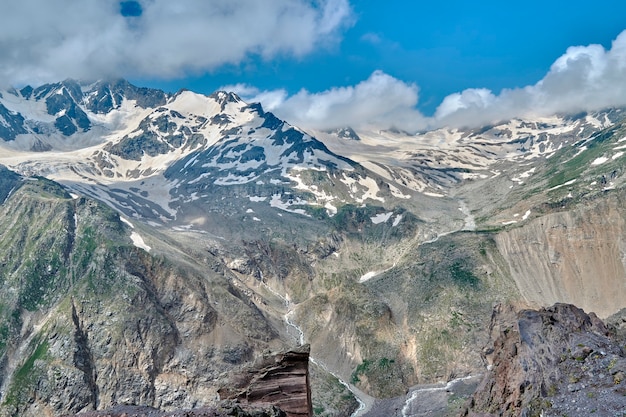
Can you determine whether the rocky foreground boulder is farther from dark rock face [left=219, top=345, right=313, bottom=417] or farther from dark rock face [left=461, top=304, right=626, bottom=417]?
dark rock face [left=461, top=304, right=626, bottom=417]

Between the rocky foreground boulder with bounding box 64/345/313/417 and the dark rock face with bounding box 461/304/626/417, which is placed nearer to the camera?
the dark rock face with bounding box 461/304/626/417

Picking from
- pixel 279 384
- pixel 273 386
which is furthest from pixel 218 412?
pixel 279 384

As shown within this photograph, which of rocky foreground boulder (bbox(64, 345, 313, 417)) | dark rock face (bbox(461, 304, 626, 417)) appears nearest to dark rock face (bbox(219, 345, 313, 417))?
rocky foreground boulder (bbox(64, 345, 313, 417))

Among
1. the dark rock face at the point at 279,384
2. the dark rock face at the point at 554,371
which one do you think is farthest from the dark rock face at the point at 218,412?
the dark rock face at the point at 554,371

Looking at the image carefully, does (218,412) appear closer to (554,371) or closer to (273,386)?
(273,386)

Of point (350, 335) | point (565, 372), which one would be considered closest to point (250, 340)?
point (350, 335)

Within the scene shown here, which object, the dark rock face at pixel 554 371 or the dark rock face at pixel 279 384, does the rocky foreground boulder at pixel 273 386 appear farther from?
the dark rock face at pixel 554 371

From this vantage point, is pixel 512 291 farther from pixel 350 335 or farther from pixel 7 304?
pixel 7 304
